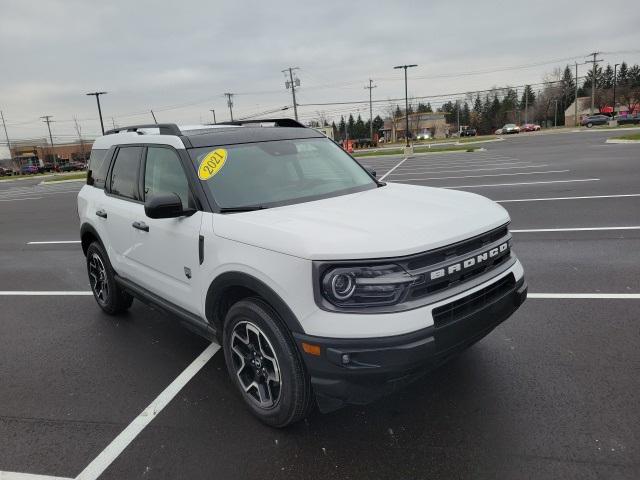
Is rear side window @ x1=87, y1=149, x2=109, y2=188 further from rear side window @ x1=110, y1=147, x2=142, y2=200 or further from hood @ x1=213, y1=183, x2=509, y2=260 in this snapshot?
hood @ x1=213, y1=183, x2=509, y2=260

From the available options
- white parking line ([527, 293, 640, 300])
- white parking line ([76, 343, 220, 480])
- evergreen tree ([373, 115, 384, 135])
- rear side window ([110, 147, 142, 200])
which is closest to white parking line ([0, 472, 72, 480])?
white parking line ([76, 343, 220, 480])

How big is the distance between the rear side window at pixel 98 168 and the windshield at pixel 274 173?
189 cm

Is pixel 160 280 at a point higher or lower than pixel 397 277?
lower

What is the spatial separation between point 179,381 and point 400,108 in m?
123

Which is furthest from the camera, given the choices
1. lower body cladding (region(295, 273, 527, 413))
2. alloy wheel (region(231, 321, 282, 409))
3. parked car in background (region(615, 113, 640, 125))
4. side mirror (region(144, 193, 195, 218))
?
parked car in background (region(615, 113, 640, 125))

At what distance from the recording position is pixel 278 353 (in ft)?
9.33

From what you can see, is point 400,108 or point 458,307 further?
point 400,108

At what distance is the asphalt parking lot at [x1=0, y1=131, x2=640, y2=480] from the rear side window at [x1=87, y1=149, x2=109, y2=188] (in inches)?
58.7

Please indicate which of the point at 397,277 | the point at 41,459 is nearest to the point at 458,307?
the point at 397,277

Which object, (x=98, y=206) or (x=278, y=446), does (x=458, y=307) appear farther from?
(x=98, y=206)

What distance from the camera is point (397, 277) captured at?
2541 mm

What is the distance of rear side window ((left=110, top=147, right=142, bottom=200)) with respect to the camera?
434cm

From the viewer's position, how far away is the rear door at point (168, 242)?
11.3 ft

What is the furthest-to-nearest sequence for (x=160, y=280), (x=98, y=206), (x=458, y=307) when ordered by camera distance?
1. (x=98, y=206)
2. (x=160, y=280)
3. (x=458, y=307)
